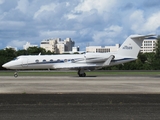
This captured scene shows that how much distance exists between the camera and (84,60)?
47.9m

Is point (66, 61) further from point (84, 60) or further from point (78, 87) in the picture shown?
point (78, 87)

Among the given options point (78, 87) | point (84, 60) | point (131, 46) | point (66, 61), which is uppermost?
point (131, 46)

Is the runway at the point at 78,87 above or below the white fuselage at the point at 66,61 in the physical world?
below

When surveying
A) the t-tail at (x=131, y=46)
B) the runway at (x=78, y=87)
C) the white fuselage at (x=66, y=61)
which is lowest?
the runway at (x=78, y=87)

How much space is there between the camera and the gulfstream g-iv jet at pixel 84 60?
47625 millimetres

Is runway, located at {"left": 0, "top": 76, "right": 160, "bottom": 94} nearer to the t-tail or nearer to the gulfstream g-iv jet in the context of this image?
the gulfstream g-iv jet

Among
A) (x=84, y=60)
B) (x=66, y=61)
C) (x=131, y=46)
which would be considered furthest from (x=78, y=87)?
(x=131, y=46)

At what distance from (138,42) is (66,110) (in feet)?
117

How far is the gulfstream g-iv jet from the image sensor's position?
4762 cm

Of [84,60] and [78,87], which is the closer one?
[78,87]

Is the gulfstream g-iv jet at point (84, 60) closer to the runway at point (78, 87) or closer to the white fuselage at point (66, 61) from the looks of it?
the white fuselage at point (66, 61)

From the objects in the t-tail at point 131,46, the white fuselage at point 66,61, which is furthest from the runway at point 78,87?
the t-tail at point 131,46

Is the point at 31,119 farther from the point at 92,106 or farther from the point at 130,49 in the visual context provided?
the point at 130,49

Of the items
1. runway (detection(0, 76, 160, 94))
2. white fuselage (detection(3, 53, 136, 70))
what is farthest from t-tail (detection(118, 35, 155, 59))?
runway (detection(0, 76, 160, 94))
